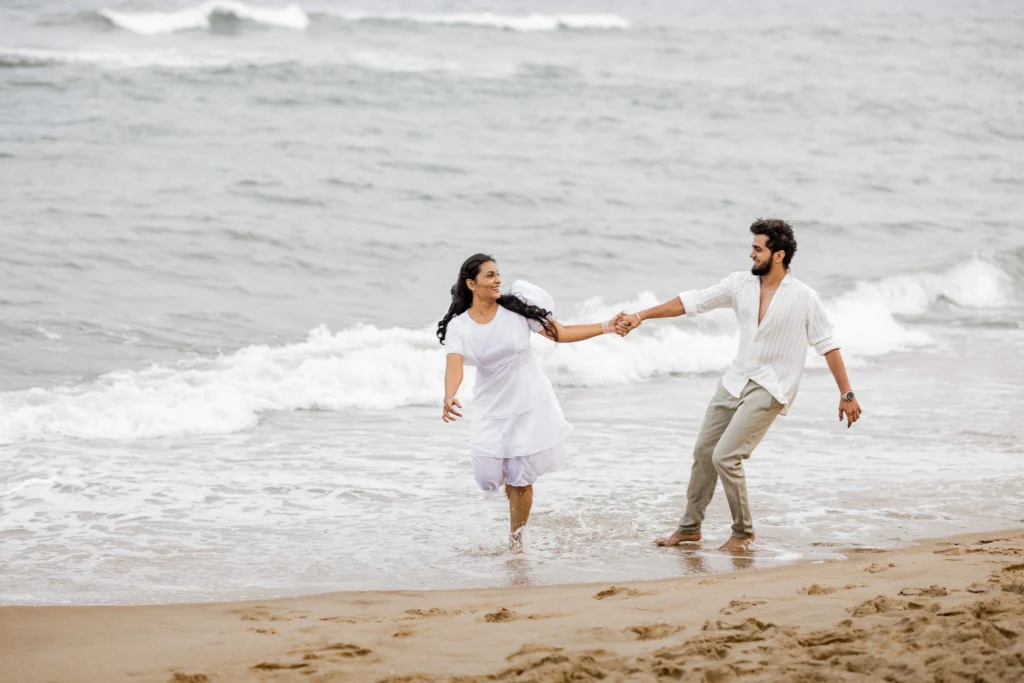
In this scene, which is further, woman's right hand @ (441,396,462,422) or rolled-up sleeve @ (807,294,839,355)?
rolled-up sleeve @ (807,294,839,355)

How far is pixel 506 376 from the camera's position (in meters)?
6.64

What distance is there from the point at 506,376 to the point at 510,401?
0.48 feet

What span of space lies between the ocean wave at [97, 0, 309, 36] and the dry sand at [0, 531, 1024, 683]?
28.7 metres

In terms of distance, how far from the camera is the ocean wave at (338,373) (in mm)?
9922

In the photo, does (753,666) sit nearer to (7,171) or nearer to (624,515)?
(624,515)

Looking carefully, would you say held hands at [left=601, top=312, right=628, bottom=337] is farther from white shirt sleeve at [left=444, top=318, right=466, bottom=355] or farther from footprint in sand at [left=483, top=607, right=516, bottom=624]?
footprint in sand at [left=483, top=607, right=516, bottom=624]

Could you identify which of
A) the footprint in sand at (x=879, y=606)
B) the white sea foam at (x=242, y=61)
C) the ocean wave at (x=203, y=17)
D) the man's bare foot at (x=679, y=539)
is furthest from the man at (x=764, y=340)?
the ocean wave at (x=203, y=17)

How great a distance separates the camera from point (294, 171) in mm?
20453

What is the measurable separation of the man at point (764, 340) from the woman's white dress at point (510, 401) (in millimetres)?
708

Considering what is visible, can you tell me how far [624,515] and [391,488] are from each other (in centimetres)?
165

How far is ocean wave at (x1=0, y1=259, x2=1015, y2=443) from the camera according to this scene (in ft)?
32.6

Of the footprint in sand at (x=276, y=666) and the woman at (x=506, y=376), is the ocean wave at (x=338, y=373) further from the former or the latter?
the footprint in sand at (x=276, y=666)

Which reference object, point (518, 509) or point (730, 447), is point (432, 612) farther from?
point (730, 447)

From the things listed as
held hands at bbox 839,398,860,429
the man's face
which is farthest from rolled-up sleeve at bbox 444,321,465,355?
held hands at bbox 839,398,860,429
